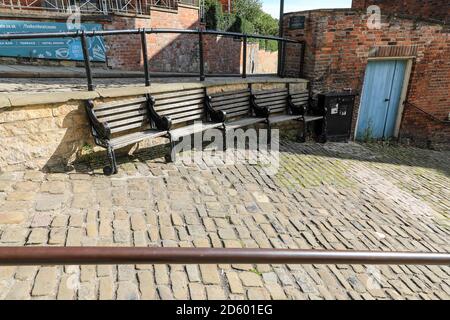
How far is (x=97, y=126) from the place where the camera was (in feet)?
12.9

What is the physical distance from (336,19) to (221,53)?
8.05m

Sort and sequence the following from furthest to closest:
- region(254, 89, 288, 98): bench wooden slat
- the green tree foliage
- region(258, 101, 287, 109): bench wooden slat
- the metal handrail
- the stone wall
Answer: the green tree foliage → the metal handrail → region(258, 101, 287, 109): bench wooden slat → region(254, 89, 288, 98): bench wooden slat → the stone wall

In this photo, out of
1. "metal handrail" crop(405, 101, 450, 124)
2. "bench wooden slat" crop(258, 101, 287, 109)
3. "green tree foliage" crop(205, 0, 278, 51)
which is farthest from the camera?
"green tree foliage" crop(205, 0, 278, 51)

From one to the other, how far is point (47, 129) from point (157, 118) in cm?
143

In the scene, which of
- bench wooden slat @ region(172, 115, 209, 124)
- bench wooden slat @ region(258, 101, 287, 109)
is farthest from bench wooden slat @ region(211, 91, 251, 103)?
bench wooden slat @ region(172, 115, 209, 124)

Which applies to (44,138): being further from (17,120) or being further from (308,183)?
(308,183)

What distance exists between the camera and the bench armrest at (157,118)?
4.50m

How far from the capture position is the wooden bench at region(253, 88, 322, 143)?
20.8 ft

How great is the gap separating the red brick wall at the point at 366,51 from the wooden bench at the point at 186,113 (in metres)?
3.02

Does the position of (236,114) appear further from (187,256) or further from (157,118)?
(187,256)

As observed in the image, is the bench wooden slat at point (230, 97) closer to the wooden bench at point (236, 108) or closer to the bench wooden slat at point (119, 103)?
the wooden bench at point (236, 108)

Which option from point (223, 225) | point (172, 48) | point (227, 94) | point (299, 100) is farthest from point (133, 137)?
point (172, 48)

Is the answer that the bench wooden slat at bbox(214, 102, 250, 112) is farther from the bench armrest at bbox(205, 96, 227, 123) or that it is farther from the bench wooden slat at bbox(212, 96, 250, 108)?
the bench armrest at bbox(205, 96, 227, 123)

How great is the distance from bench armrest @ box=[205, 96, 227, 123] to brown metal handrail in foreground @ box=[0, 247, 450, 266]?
164 inches
